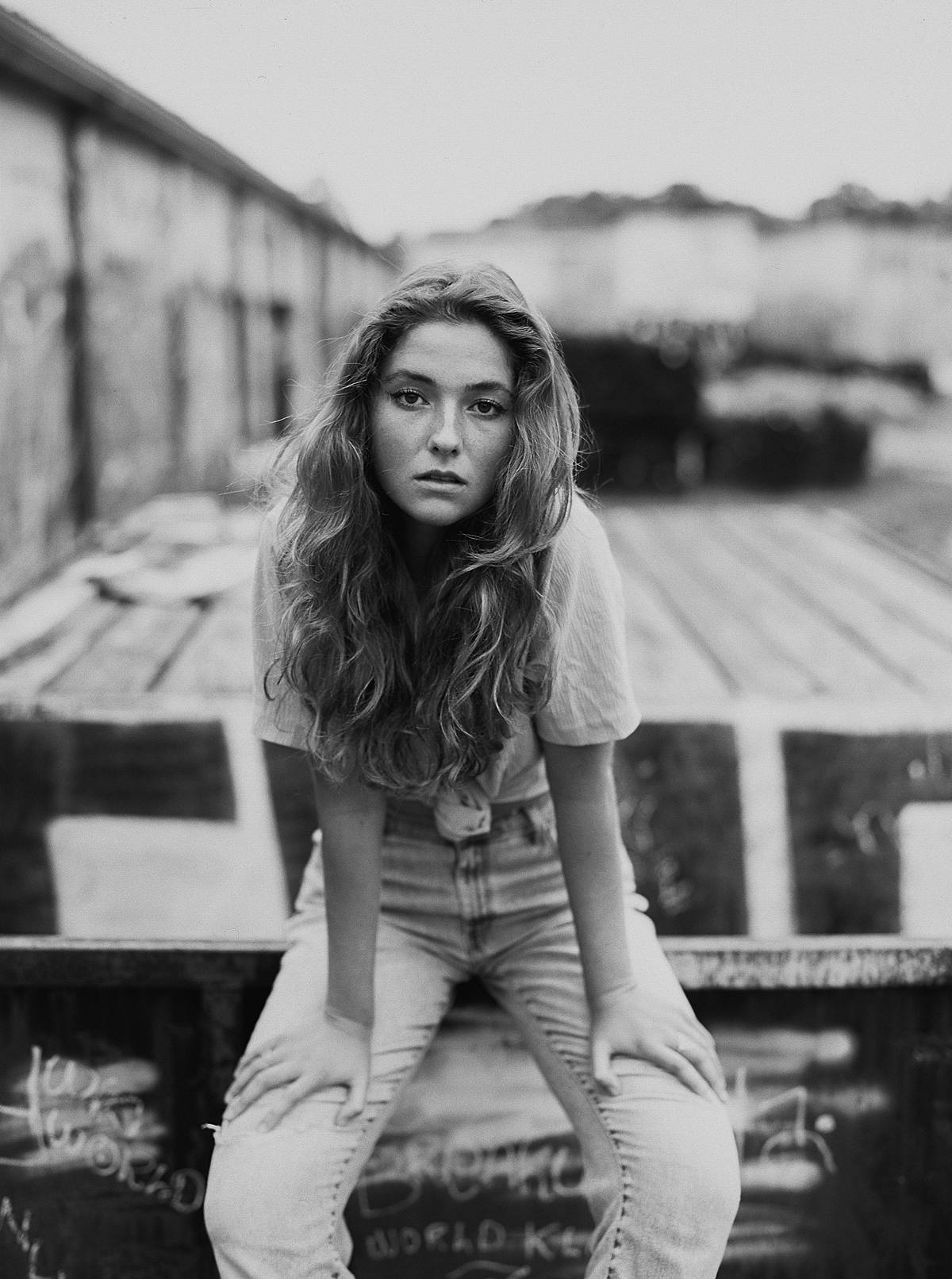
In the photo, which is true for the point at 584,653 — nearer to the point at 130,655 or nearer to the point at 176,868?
the point at 176,868

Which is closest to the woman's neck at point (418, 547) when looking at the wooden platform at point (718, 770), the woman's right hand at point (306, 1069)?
the woman's right hand at point (306, 1069)

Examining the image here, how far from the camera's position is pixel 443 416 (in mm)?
1289

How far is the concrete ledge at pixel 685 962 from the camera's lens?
1650 millimetres

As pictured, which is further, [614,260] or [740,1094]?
[614,260]

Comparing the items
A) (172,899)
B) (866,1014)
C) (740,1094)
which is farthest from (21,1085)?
(866,1014)

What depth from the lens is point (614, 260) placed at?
359 inches

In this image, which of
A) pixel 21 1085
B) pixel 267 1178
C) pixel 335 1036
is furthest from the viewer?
pixel 21 1085

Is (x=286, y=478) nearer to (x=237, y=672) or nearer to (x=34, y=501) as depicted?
(x=237, y=672)

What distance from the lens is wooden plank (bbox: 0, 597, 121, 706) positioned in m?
2.54

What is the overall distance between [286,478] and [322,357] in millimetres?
7884

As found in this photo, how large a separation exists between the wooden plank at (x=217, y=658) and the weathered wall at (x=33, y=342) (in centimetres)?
78

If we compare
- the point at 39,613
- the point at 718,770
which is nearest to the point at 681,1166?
the point at 718,770

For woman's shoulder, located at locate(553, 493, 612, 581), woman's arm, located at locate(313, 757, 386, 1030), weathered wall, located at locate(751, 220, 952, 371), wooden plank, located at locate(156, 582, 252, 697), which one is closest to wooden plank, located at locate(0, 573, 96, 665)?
wooden plank, located at locate(156, 582, 252, 697)

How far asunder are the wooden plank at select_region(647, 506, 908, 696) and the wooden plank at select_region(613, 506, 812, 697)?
0.03 m
